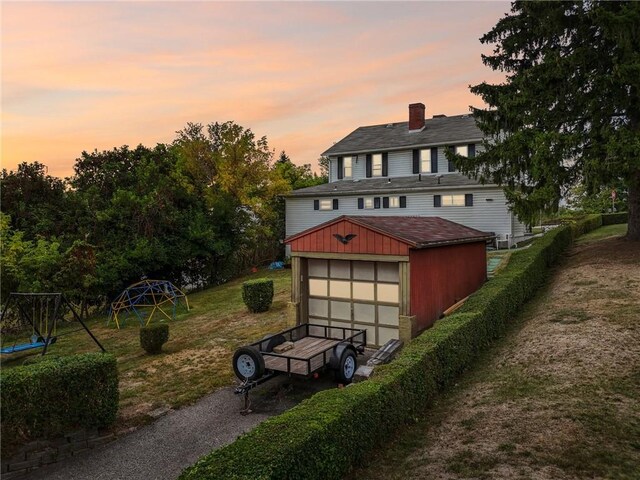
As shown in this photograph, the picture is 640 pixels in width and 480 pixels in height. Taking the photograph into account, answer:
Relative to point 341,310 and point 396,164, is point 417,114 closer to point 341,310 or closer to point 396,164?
point 396,164

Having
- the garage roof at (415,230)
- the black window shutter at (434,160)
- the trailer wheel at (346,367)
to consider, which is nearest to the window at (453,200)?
the black window shutter at (434,160)

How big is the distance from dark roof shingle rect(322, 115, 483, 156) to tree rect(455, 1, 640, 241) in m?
10.8

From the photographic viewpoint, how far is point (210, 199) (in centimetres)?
3117

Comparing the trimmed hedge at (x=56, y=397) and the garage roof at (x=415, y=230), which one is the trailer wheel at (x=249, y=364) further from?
the garage roof at (x=415, y=230)

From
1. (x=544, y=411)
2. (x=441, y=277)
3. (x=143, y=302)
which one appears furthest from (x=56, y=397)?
(x=143, y=302)

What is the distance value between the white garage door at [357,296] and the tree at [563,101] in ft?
32.0

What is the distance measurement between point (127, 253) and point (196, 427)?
1821cm

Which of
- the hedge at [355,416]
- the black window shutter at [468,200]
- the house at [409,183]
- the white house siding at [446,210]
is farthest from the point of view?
the black window shutter at [468,200]

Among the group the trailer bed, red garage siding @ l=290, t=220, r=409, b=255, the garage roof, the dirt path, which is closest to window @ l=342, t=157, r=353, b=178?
the garage roof

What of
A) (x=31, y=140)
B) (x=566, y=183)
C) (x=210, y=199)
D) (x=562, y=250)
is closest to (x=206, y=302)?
(x=210, y=199)

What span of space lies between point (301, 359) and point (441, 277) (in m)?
6.59

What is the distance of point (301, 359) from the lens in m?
10.0

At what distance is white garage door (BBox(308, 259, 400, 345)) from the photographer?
43.2 feet

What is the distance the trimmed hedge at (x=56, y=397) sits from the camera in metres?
7.55
